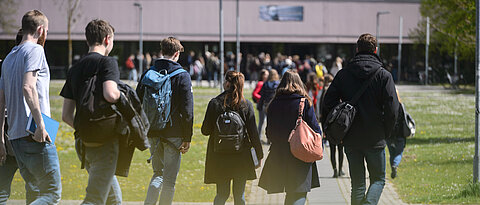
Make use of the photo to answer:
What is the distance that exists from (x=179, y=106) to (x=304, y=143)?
1.24 metres

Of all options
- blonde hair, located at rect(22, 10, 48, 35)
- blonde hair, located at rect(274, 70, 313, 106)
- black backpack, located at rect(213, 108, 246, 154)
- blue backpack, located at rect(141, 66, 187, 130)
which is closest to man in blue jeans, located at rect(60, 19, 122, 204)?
blonde hair, located at rect(22, 10, 48, 35)

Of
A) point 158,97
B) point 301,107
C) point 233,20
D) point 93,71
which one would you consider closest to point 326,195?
point 301,107

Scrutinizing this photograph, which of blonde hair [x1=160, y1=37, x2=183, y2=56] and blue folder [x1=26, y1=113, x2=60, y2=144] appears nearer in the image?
blue folder [x1=26, y1=113, x2=60, y2=144]

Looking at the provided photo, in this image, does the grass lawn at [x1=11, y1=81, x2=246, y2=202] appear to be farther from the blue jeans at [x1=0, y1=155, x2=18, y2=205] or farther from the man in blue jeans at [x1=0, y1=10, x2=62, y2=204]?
the man in blue jeans at [x1=0, y1=10, x2=62, y2=204]

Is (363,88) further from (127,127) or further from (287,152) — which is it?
(127,127)

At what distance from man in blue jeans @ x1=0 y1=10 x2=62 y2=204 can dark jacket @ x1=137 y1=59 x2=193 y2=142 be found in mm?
1556

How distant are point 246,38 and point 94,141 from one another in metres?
49.6

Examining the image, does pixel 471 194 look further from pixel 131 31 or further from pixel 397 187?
pixel 131 31

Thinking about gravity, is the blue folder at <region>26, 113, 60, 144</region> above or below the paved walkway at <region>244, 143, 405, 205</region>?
above

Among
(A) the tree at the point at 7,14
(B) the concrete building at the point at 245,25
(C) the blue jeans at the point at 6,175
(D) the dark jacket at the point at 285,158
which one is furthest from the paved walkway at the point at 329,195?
(B) the concrete building at the point at 245,25

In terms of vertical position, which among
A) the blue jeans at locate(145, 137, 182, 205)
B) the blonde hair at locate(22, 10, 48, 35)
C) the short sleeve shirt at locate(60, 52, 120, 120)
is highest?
the blonde hair at locate(22, 10, 48, 35)

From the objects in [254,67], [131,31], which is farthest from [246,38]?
[254,67]

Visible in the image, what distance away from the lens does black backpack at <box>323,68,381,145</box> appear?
636 centimetres

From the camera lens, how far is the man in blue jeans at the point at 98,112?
4.95m
